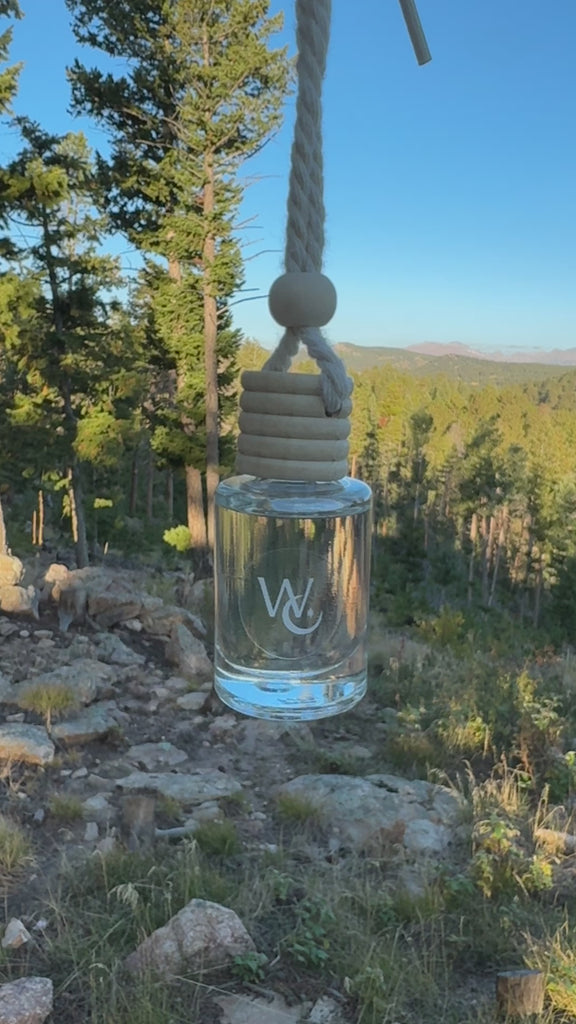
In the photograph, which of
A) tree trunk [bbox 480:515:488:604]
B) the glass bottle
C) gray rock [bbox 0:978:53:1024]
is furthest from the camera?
tree trunk [bbox 480:515:488:604]

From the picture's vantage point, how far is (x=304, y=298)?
2.88 feet

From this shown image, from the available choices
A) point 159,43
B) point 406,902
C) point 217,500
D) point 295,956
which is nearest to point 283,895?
Result: point 295,956

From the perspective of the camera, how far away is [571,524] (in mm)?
35656

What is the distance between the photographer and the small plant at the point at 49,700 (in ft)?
14.9

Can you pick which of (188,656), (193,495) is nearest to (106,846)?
(188,656)

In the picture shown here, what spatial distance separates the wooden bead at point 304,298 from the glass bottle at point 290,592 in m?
0.20

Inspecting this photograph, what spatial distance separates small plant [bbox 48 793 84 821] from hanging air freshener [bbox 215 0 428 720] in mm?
2897

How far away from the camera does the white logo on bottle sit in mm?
970

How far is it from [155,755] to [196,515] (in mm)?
7324

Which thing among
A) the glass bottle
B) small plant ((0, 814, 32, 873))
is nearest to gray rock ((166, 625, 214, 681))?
small plant ((0, 814, 32, 873))

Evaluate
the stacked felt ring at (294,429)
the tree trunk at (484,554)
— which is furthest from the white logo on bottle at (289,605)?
the tree trunk at (484,554)

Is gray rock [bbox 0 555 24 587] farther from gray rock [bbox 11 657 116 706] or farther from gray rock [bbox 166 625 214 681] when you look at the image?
gray rock [bbox 166 625 214 681]

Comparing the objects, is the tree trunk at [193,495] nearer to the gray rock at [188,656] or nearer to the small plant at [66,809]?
the gray rock at [188,656]

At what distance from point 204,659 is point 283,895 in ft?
8.82
